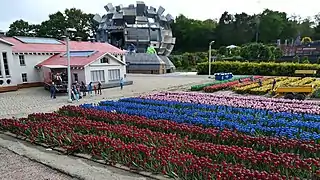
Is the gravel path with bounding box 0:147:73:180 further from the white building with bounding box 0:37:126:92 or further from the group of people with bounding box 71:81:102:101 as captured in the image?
the white building with bounding box 0:37:126:92

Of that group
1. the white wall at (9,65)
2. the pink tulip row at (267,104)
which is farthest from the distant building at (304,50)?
the white wall at (9,65)

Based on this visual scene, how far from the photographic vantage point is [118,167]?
6.54 m

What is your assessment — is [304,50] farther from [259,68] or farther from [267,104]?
[267,104]

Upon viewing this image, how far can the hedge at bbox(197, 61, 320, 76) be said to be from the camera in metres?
31.2

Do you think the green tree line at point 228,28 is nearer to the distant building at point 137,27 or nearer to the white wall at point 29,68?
the distant building at point 137,27

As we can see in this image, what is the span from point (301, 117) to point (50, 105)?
12677mm

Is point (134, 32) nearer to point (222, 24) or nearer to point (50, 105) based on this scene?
point (222, 24)

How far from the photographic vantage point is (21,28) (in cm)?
6494

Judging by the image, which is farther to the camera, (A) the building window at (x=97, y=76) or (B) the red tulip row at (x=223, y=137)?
A: (A) the building window at (x=97, y=76)

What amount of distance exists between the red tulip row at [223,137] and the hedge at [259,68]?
26013mm

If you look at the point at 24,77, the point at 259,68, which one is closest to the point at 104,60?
the point at 24,77

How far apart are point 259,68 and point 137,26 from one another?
2647 centimetres

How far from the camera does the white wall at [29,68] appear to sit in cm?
2303

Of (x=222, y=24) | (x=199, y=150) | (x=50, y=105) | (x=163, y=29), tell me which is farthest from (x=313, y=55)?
(x=199, y=150)
